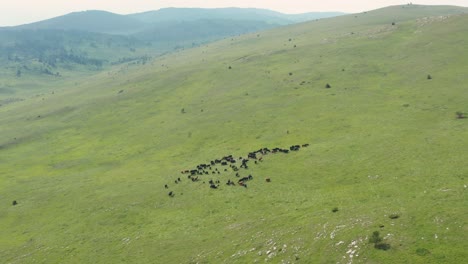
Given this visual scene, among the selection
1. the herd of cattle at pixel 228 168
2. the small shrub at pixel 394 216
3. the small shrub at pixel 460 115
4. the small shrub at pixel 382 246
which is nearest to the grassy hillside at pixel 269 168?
the small shrub at pixel 382 246

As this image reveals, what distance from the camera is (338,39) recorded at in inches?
6358

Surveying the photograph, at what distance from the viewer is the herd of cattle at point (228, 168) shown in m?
57.3

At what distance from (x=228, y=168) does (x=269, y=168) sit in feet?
22.0

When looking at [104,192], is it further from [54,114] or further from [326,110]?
[54,114]

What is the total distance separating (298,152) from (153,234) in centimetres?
2848

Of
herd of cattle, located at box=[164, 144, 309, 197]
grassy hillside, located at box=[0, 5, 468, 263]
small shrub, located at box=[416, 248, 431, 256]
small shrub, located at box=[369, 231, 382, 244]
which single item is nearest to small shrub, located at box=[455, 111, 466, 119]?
grassy hillside, located at box=[0, 5, 468, 263]

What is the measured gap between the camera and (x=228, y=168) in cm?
6334

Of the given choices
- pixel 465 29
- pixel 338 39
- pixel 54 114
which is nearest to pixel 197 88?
pixel 54 114

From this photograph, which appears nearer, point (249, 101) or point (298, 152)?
point (298, 152)

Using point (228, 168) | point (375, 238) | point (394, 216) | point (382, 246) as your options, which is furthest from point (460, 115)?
point (382, 246)

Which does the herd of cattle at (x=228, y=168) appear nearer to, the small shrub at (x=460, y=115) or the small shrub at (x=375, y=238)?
the small shrub at (x=375, y=238)

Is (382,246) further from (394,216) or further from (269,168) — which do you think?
(269,168)

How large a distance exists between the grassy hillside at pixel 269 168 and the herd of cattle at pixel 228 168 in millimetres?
1284

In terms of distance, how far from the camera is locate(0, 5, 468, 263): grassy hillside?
36781mm
